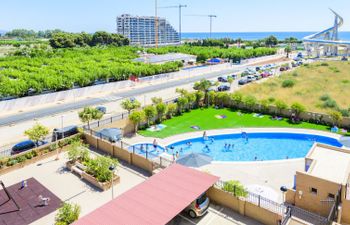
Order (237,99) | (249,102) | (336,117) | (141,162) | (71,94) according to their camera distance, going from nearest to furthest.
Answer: (141,162) → (336,117) → (249,102) → (237,99) → (71,94)

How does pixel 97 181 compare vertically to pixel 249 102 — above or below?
below

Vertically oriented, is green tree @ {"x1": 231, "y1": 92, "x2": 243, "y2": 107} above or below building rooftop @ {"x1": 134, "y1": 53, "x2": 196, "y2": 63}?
below

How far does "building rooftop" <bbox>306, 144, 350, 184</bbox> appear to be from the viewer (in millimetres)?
18875

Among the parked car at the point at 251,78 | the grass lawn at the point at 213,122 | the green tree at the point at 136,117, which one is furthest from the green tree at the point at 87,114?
the parked car at the point at 251,78

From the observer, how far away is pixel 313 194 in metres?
18.8

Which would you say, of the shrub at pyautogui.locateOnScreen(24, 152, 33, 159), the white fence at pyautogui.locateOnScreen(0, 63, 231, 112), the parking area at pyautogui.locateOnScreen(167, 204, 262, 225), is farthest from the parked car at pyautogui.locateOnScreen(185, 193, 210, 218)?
the white fence at pyautogui.locateOnScreen(0, 63, 231, 112)

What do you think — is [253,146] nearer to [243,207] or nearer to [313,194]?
[313,194]

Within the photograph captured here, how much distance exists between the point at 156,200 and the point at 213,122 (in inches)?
946

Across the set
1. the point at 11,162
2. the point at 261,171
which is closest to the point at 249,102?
the point at 261,171

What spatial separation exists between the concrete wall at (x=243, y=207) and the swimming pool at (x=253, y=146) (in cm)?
1046

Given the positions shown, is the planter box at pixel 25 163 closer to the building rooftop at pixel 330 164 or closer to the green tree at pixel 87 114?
the green tree at pixel 87 114

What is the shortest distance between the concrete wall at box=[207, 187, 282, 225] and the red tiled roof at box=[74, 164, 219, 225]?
148cm

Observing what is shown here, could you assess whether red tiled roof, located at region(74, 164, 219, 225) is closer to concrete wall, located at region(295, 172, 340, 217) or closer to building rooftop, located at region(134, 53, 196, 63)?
concrete wall, located at region(295, 172, 340, 217)

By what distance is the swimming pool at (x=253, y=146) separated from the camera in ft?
101
